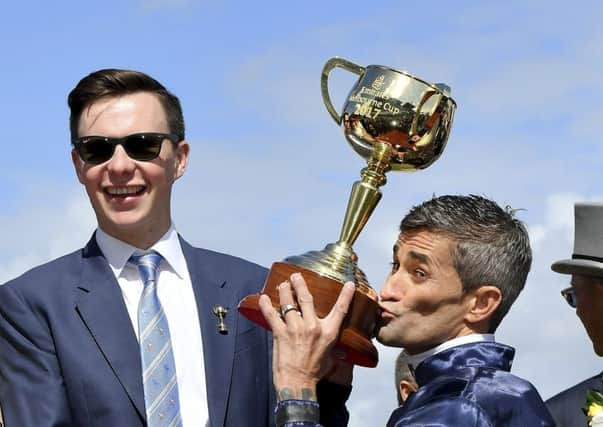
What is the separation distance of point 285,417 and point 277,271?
31.1 inches

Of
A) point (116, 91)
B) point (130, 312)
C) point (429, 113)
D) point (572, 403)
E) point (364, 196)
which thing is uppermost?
point (116, 91)

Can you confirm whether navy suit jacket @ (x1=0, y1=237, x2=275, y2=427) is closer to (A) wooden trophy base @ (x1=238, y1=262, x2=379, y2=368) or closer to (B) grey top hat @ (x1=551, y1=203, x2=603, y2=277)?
(A) wooden trophy base @ (x1=238, y1=262, x2=379, y2=368)

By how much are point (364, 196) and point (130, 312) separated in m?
1.25

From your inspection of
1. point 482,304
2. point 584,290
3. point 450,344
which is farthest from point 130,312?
point 584,290

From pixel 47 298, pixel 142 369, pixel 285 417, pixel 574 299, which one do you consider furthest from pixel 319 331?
pixel 574 299

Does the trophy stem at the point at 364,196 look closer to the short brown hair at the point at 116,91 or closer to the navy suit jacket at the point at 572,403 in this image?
the short brown hair at the point at 116,91

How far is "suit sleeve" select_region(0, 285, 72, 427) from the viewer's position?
23.8 feet

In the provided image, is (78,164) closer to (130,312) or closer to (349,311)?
(130,312)

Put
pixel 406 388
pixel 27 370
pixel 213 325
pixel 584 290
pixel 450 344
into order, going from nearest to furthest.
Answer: pixel 450 344 < pixel 27 370 < pixel 213 325 < pixel 406 388 < pixel 584 290

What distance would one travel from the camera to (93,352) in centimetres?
743

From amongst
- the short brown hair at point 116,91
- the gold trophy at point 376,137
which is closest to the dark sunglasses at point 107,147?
the short brown hair at point 116,91

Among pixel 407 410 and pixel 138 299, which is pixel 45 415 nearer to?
pixel 138 299

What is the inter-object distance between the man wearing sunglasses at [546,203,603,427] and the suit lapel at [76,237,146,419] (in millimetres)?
2820

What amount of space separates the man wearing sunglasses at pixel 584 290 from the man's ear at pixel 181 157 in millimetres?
2420
